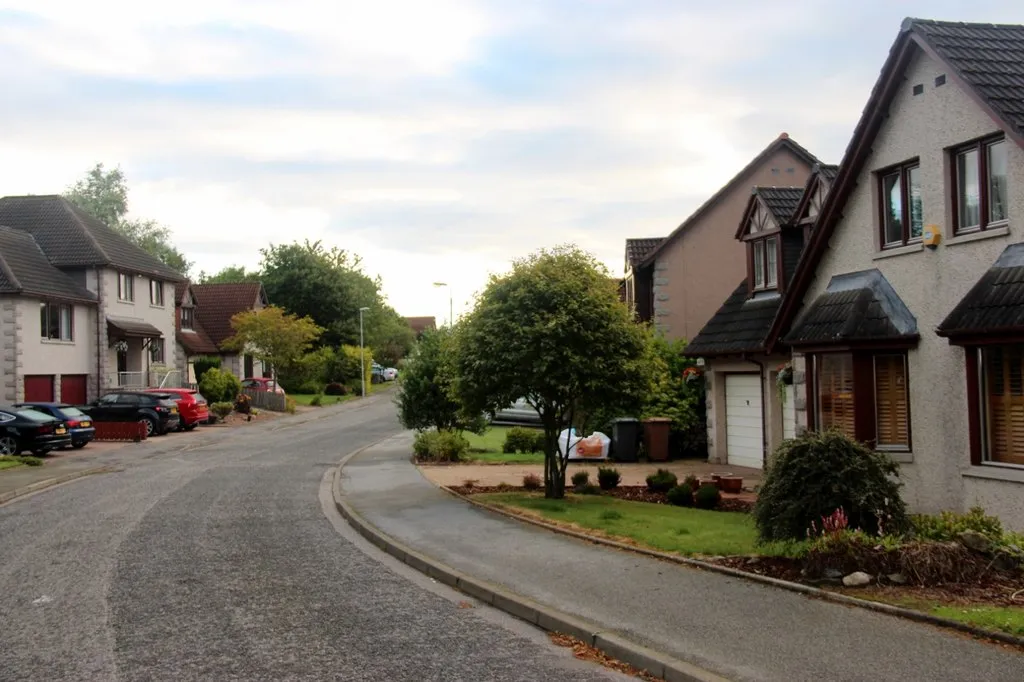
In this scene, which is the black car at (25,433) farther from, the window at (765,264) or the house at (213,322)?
the house at (213,322)

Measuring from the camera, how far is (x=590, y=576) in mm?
10141

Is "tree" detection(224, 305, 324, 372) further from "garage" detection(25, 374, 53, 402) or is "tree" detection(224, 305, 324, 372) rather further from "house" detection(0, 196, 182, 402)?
"garage" detection(25, 374, 53, 402)

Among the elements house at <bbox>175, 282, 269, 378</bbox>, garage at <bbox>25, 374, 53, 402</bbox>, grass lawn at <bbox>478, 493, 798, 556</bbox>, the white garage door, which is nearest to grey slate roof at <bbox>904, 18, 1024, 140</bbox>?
grass lawn at <bbox>478, 493, 798, 556</bbox>

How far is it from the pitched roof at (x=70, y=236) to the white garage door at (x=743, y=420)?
30275 mm

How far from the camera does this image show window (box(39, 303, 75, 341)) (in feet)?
128

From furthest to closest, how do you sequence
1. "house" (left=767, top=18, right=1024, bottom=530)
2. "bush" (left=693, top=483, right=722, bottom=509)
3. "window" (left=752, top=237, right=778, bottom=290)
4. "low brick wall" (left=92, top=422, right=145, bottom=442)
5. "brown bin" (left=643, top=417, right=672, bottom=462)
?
"low brick wall" (left=92, top=422, right=145, bottom=442)
"brown bin" (left=643, top=417, right=672, bottom=462)
"window" (left=752, top=237, right=778, bottom=290)
"bush" (left=693, top=483, right=722, bottom=509)
"house" (left=767, top=18, right=1024, bottom=530)

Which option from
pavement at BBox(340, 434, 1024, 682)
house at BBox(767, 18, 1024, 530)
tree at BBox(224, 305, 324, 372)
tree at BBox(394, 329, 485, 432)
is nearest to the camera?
pavement at BBox(340, 434, 1024, 682)

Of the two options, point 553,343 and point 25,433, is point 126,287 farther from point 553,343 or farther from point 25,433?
point 553,343

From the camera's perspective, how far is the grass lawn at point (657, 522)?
1108 cm

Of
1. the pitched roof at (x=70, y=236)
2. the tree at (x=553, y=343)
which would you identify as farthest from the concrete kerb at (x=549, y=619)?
the pitched roof at (x=70, y=236)

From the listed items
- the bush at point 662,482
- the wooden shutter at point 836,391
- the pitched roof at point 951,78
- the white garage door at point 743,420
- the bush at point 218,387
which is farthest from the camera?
the bush at point 218,387

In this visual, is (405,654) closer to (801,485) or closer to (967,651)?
(967,651)

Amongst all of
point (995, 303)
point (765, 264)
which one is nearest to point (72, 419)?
point (765, 264)

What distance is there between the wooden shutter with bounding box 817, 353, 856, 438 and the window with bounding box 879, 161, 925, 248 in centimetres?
196
